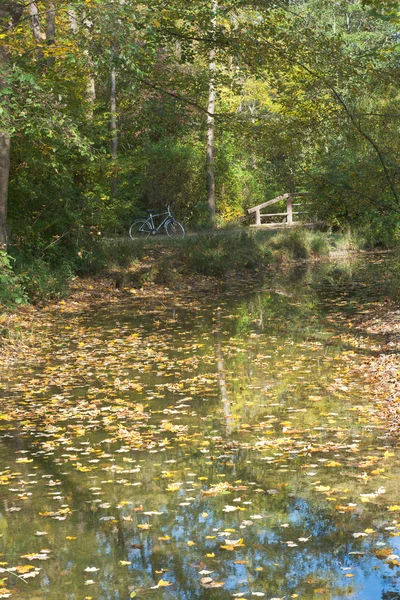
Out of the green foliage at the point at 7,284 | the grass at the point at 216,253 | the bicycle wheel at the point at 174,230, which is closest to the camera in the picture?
the green foliage at the point at 7,284

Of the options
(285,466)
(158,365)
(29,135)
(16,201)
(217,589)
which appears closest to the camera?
(217,589)

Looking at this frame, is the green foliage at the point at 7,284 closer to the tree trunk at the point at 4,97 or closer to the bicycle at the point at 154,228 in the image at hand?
the tree trunk at the point at 4,97

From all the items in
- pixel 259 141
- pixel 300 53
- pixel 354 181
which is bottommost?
pixel 354 181

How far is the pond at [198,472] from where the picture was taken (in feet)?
16.1

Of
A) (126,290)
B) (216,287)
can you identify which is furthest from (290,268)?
(126,290)

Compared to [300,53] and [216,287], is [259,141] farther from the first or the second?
[216,287]

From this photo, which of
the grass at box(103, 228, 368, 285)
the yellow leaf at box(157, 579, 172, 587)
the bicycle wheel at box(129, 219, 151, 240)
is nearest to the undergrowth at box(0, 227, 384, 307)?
the grass at box(103, 228, 368, 285)

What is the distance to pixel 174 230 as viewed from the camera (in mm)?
26438

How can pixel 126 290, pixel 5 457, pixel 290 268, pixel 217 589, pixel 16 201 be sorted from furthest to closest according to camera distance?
pixel 290 268 → pixel 126 290 → pixel 16 201 → pixel 5 457 → pixel 217 589

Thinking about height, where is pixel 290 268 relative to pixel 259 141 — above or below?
below

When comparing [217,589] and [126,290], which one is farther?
[126,290]

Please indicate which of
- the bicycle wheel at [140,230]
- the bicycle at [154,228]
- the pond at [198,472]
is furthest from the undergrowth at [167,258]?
the pond at [198,472]

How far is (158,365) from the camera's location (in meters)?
11.3

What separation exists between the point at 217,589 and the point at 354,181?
10.1 meters
